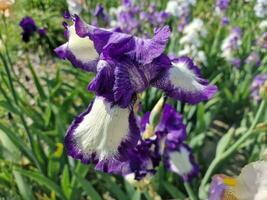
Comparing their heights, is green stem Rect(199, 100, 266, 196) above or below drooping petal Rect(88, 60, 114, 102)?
below

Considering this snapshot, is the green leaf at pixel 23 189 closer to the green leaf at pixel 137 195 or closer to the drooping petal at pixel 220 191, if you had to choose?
the green leaf at pixel 137 195

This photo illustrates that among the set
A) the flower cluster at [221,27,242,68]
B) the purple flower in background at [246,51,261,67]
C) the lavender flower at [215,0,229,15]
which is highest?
the lavender flower at [215,0,229,15]

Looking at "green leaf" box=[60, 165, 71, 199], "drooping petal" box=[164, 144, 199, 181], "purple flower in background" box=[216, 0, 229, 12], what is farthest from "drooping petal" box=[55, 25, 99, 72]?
"purple flower in background" box=[216, 0, 229, 12]

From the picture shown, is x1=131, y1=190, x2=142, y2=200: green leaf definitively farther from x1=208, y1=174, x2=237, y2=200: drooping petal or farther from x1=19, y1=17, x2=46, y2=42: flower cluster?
x1=19, y1=17, x2=46, y2=42: flower cluster

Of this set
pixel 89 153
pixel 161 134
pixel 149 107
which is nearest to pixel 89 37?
pixel 89 153

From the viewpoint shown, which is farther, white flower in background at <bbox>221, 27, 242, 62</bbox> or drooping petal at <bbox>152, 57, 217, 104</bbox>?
white flower in background at <bbox>221, 27, 242, 62</bbox>

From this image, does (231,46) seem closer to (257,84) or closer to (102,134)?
(257,84)

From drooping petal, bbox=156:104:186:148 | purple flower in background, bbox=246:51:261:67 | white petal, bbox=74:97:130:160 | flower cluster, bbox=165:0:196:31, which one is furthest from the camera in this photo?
flower cluster, bbox=165:0:196:31

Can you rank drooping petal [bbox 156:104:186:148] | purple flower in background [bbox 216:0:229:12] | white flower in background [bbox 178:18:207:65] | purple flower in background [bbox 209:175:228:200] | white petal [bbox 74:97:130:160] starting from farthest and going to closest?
1. purple flower in background [bbox 216:0:229:12]
2. white flower in background [bbox 178:18:207:65]
3. drooping petal [bbox 156:104:186:148]
4. white petal [bbox 74:97:130:160]
5. purple flower in background [bbox 209:175:228:200]
